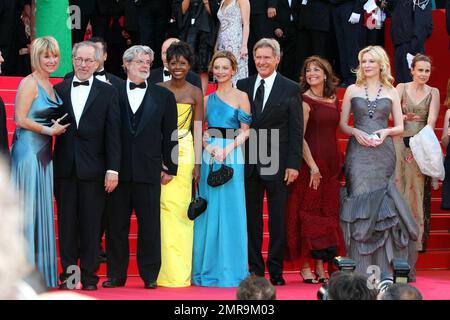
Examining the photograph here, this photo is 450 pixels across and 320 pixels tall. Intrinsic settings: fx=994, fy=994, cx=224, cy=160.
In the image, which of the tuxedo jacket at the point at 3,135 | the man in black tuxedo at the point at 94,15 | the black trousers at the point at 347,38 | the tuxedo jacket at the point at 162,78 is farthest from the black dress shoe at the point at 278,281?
the man in black tuxedo at the point at 94,15

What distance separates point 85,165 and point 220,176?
1.23 metres

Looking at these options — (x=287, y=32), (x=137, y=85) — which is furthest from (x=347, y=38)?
(x=137, y=85)

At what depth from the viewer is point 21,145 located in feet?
25.6

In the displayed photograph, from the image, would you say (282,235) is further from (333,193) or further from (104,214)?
(104,214)

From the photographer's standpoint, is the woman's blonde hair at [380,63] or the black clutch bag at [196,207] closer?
the black clutch bag at [196,207]

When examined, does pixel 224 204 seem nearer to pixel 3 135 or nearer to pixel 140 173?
pixel 140 173

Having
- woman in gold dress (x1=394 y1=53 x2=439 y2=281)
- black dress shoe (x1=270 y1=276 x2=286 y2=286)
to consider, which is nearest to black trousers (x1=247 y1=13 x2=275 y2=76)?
woman in gold dress (x1=394 y1=53 x2=439 y2=281)

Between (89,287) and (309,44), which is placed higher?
(309,44)

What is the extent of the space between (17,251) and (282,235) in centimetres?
602

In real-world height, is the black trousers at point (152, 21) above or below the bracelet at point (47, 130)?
above

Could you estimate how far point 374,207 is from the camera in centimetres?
871

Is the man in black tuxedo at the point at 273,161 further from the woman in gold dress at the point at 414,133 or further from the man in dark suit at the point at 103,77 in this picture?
the woman in gold dress at the point at 414,133

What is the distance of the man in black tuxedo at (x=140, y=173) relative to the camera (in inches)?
318

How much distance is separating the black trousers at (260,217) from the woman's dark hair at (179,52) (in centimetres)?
113
